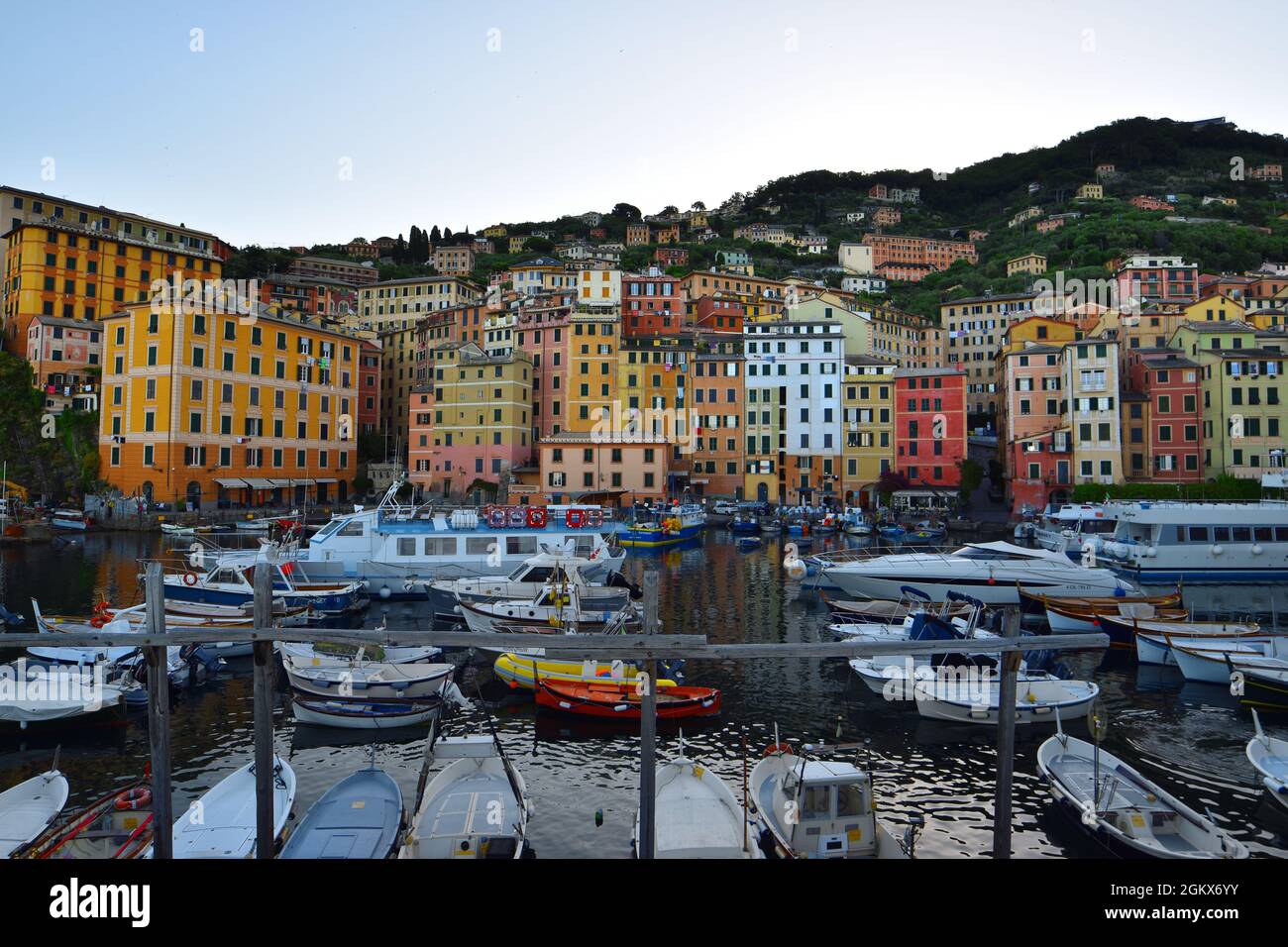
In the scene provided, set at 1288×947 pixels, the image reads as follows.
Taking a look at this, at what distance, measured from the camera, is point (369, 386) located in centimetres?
8700

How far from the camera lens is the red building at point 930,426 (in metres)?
67.9

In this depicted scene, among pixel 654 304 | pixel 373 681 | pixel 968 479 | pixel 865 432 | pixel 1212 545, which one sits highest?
pixel 654 304

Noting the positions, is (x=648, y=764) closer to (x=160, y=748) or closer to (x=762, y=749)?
(x=160, y=748)

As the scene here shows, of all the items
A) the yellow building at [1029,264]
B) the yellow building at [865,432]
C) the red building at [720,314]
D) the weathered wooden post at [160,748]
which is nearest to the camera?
the weathered wooden post at [160,748]

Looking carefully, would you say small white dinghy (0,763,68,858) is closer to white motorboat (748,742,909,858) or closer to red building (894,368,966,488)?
white motorboat (748,742,909,858)

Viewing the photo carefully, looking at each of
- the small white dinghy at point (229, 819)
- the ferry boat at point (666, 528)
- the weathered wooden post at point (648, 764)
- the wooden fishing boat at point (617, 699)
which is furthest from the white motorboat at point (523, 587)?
the ferry boat at point (666, 528)

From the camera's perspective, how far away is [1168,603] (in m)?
27.0

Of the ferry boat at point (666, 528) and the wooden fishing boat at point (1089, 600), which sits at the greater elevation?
the ferry boat at point (666, 528)

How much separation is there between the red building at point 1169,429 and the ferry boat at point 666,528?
3538cm

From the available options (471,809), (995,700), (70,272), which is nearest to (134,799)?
(471,809)

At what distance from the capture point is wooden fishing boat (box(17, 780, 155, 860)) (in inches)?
400

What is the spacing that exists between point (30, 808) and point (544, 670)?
32.1 feet

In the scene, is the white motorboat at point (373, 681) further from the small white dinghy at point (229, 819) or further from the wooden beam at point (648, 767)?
the wooden beam at point (648, 767)
